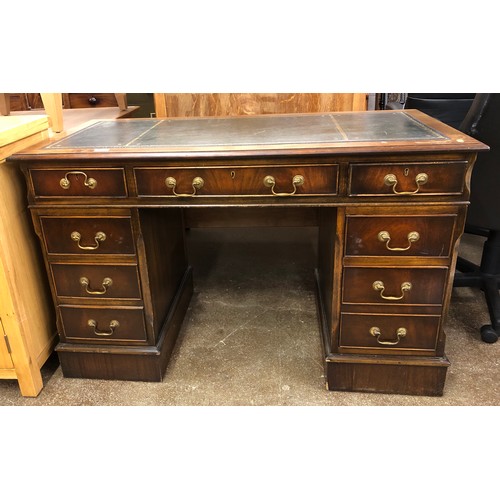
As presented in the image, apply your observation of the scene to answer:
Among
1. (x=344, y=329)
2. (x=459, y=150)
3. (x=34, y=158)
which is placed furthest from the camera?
(x=344, y=329)

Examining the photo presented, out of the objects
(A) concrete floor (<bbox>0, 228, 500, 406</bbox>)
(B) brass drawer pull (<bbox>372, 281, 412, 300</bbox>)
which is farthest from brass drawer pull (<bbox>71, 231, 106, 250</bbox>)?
(B) brass drawer pull (<bbox>372, 281, 412, 300</bbox>)

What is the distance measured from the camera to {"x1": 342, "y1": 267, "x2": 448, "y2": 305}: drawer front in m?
1.43

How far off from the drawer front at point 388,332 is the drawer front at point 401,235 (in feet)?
0.75

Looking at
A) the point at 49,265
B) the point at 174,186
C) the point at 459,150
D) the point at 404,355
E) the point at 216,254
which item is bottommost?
the point at 216,254

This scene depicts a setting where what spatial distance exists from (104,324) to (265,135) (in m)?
0.88

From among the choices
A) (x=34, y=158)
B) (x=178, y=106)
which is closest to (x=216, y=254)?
(x=178, y=106)

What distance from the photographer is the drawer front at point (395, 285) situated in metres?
1.43

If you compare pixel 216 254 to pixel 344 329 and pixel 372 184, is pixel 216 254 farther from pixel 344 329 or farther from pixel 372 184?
pixel 372 184

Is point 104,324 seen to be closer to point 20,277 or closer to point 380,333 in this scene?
point 20,277

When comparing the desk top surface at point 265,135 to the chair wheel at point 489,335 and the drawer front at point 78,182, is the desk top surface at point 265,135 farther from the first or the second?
the chair wheel at point 489,335

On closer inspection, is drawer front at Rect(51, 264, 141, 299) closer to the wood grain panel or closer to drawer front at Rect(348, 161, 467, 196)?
drawer front at Rect(348, 161, 467, 196)

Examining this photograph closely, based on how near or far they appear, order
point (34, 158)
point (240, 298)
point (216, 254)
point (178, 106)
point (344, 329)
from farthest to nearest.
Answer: point (216, 254), point (178, 106), point (240, 298), point (344, 329), point (34, 158)

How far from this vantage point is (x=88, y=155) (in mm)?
1361

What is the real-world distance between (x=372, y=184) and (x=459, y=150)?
25 cm
